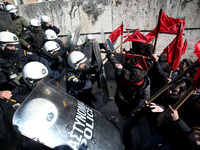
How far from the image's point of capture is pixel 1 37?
3.15 m

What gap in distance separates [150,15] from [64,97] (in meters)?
4.68

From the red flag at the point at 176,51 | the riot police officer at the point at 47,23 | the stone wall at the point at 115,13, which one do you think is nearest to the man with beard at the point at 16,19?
the stone wall at the point at 115,13

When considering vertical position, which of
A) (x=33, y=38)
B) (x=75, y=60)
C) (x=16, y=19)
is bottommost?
(x=75, y=60)

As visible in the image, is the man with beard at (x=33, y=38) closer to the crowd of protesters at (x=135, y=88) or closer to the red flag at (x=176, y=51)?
the crowd of protesters at (x=135, y=88)

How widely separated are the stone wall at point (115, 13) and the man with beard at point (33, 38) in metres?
0.92

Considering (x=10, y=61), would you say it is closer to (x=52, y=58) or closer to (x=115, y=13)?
(x=52, y=58)

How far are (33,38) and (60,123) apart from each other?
4557mm

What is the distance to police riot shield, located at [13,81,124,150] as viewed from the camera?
3.52 ft

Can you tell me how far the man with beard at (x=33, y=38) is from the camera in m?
4.56

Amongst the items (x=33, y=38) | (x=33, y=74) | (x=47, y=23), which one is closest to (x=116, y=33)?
(x=47, y=23)

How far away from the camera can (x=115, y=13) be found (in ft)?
15.7

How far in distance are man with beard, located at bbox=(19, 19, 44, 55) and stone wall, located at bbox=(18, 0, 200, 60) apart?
921 mm

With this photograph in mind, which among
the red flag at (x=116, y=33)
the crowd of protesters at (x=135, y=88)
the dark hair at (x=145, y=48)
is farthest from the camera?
the red flag at (x=116, y=33)

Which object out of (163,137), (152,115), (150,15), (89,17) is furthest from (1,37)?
(150,15)
